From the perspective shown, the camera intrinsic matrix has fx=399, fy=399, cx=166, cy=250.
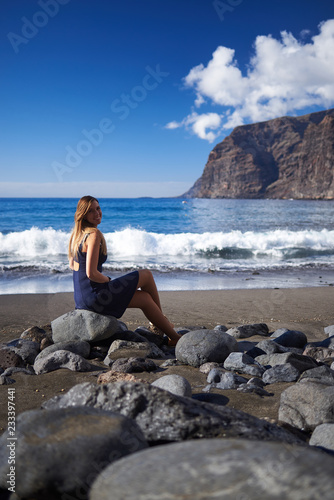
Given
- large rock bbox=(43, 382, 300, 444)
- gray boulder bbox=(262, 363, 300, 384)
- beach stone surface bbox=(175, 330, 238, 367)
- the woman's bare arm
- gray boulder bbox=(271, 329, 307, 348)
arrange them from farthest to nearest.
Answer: gray boulder bbox=(271, 329, 307, 348), the woman's bare arm, beach stone surface bbox=(175, 330, 238, 367), gray boulder bbox=(262, 363, 300, 384), large rock bbox=(43, 382, 300, 444)

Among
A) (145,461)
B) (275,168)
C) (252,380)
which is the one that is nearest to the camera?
(145,461)

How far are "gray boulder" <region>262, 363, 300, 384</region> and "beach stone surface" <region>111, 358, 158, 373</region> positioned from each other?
1.11m

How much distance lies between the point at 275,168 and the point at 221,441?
147603 mm

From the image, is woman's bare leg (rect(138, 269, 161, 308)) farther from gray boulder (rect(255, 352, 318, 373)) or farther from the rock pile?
gray boulder (rect(255, 352, 318, 373))

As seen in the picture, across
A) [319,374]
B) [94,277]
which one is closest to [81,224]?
[94,277]

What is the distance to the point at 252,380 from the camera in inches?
141

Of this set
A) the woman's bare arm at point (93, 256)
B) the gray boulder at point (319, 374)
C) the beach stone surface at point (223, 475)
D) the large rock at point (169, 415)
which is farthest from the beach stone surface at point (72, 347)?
the beach stone surface at point (223, 475)

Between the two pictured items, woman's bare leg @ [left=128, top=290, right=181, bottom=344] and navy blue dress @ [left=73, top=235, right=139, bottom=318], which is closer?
navy blue dress @ [left=73, top=235, right=139, bottom=318]

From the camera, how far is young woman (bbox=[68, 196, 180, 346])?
473cm

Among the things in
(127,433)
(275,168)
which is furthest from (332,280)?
(275,168)

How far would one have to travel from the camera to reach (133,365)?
3992 millimetres

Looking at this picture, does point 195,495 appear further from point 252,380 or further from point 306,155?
point 306,155

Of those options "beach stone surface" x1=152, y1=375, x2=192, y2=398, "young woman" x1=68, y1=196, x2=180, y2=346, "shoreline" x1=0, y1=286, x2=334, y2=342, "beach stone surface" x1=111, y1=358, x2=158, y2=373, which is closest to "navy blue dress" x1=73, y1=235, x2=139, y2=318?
"young woman" x1=68, y1=196, x2=180, y2=346

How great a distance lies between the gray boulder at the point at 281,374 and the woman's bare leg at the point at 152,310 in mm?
1603
